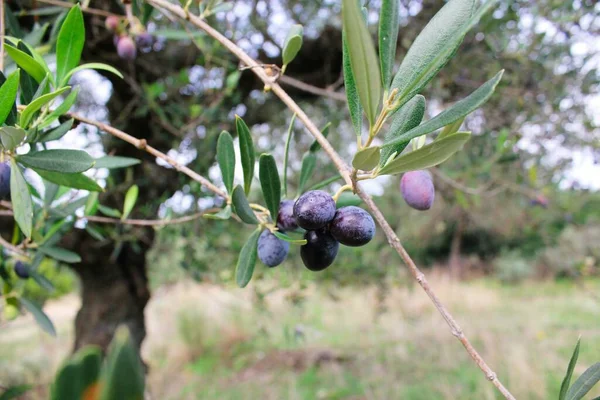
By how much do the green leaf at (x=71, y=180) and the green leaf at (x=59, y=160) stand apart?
0.11 ft

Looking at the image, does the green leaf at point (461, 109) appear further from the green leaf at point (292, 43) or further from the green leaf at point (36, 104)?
the green leaf at point (36, 104)

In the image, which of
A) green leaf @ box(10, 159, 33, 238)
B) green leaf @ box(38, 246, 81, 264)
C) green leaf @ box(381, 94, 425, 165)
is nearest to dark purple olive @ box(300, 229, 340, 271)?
green leaf @ box(381, 94, 425, 165)

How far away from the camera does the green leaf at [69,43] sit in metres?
0.61

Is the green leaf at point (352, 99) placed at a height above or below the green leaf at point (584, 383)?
above

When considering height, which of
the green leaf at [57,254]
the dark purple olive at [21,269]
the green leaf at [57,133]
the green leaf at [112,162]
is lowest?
the dark purple olive at [21,269]

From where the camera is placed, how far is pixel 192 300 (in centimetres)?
714

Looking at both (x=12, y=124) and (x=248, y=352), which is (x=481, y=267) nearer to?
(x=248, y=352)

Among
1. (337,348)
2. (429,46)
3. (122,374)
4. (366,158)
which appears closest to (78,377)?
(122,374)

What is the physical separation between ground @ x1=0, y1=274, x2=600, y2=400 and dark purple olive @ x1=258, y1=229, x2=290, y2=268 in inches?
62.1

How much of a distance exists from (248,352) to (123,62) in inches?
182

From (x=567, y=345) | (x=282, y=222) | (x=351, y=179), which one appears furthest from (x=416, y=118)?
(x=567, y=345)

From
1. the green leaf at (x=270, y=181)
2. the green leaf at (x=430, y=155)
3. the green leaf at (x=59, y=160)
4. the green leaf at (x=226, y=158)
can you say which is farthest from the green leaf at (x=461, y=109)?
the green leaf at (x=59, y=160)

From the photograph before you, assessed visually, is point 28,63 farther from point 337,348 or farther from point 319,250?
point 337,348

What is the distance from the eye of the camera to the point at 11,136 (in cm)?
53
